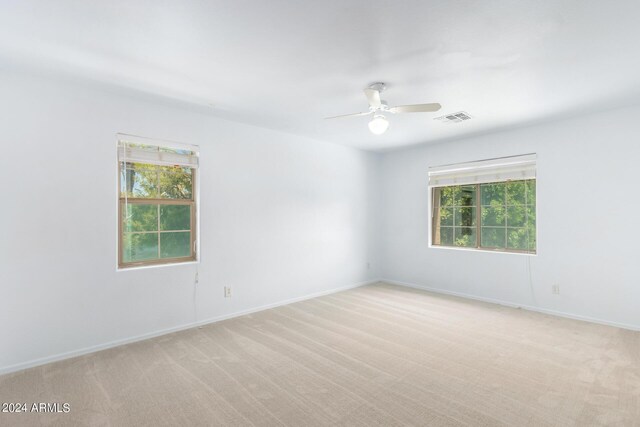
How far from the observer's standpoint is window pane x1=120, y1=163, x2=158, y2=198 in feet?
10.8

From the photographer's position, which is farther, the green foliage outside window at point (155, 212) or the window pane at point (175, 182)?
the window pane at point (175, 182)

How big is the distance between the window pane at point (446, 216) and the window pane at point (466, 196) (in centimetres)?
17

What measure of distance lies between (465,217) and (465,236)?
1.01 feet

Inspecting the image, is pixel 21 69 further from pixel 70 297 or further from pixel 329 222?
pixel 329 222

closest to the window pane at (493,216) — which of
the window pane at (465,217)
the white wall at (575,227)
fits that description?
the window pane at (465,217)

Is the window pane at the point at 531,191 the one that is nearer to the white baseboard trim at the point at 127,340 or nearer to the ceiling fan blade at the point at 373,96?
the ceiling fan blade at the point at 373,96

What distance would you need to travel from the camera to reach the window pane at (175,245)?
358 cm

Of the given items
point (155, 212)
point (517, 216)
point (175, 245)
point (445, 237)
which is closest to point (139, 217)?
point (155, 212)

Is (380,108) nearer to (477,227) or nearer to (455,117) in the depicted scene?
(455,117)

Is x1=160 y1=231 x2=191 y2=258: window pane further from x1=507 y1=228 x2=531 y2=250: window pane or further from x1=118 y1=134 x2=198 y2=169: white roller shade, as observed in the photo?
x1=507 y1=228 x2=531 y2=250: window pane

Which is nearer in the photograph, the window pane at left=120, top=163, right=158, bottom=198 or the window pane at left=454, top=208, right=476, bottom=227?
the window pane at left=120, top=163, right=158, bottom=198

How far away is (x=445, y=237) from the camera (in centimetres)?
533

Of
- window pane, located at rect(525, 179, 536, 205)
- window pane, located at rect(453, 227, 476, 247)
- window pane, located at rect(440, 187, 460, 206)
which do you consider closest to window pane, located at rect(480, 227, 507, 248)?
window pane, located at rect(453, 227, 476, 247)

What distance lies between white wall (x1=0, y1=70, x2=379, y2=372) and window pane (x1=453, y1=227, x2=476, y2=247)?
2384mm
